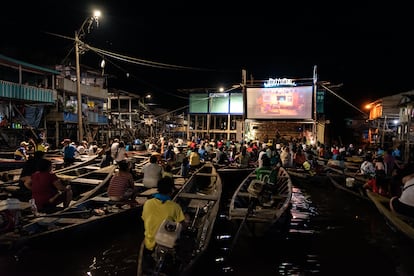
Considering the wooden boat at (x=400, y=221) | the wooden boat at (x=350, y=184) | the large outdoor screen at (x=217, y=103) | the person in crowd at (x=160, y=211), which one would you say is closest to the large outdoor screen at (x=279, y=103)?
the large outdoor screen at (x=217, y=103)

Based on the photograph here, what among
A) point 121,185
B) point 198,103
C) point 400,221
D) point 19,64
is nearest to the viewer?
point 400,221

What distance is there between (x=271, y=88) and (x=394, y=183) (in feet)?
52.8

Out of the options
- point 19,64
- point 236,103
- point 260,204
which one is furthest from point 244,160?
point 19,64

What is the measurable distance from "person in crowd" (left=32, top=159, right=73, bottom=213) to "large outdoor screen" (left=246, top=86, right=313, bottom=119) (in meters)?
20.3

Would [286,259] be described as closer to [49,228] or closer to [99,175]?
[49,228]

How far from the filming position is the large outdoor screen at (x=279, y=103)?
2522cm

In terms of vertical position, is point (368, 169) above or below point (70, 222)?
above

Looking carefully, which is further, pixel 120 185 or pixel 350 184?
pixel 350 184

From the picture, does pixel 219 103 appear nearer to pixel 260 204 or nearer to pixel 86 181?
pixel 86 181

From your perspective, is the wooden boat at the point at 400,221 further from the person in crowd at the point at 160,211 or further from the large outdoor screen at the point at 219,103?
the large outdoor screen at the point at 219,103

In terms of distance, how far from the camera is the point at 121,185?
8.59 metres

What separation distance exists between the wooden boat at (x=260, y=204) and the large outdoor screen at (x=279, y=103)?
1232 cm

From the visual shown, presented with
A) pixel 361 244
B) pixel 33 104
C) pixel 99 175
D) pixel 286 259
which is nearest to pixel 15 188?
pixel 99 175

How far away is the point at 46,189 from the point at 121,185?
1808 millimetres
